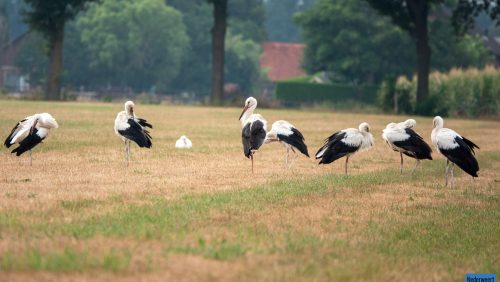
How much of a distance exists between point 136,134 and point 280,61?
113 m

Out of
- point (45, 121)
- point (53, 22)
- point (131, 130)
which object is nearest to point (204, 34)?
point (53, 22)

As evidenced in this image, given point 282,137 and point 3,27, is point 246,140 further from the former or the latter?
point 3,27

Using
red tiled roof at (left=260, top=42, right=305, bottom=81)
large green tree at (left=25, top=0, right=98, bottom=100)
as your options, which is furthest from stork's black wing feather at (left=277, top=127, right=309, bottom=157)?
red tiled roof at (left=260, top=42, right=305, bottom=81)

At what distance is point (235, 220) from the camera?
1259 centimetres

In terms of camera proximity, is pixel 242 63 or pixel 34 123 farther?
pixel 242 63

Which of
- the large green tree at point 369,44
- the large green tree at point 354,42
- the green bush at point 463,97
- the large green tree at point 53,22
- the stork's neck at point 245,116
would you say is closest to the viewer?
the stork's neck at point 245,116

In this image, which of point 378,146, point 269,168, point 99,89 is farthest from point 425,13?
point 99,89

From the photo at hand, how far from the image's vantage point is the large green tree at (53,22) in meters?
62.2

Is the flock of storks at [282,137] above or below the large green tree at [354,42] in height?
below

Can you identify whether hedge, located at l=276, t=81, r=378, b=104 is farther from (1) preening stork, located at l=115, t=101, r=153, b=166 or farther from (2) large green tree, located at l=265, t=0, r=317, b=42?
(2) large green tree, located at l=265, t=0, r=317, b=42

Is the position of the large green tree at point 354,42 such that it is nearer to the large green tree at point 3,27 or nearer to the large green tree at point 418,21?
the large green tree at point 418,21

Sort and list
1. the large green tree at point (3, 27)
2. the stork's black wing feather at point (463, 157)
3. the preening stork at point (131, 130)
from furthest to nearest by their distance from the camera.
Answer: the large green tree at point (3, 27) < the preening stork at point (131, 130) < the stork's black wing feather at point (463, 157)

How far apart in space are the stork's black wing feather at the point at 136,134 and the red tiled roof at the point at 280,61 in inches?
4328

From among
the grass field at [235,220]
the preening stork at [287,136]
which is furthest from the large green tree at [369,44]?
the preening stork at [287,136]
